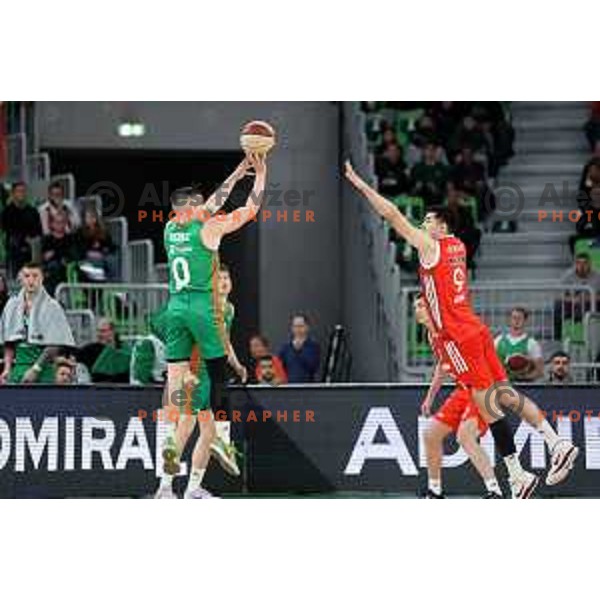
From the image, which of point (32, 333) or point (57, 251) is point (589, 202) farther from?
point (32, 333)

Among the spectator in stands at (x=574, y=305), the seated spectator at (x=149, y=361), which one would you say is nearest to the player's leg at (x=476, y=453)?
the seated spectator at (x=149, y=361)

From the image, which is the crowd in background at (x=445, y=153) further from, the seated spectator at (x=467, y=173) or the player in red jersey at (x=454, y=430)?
the player in red jersey at (x=454, y=430)

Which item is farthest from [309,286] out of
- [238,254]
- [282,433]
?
[282,433]

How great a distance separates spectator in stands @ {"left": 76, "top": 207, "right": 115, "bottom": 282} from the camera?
26.4 m

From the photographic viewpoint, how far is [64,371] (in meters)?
22.4

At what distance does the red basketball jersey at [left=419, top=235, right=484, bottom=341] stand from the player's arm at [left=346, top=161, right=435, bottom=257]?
121mm

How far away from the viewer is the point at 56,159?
30.2 metres

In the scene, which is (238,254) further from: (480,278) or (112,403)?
(112,403)

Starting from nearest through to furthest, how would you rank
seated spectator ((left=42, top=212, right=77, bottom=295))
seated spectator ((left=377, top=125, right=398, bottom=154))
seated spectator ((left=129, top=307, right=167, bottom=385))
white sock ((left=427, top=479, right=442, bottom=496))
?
1. white sock ((left=427, top=479, right=442, bottom=496))
2. seated spectator ((left=129, top=307, right=167, bottom=385))
3. seated spectator ((left=42, top=212, right=77, bottom=295))
4. seated spectator ((left=377, top=125, right=398, bottom=154))

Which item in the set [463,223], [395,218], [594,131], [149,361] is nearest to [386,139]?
[463,223]

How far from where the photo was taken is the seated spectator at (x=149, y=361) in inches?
895

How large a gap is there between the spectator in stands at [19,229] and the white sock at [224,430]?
6.23 meters

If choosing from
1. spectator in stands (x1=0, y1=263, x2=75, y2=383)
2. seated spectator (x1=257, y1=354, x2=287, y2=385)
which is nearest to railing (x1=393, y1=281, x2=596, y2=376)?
seated spectator (x1=257, y1=354, x2=287, y2=385)

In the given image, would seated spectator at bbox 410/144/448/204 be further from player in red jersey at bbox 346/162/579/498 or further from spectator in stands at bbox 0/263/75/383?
player in red jersey at bbox 346/162/579/498
